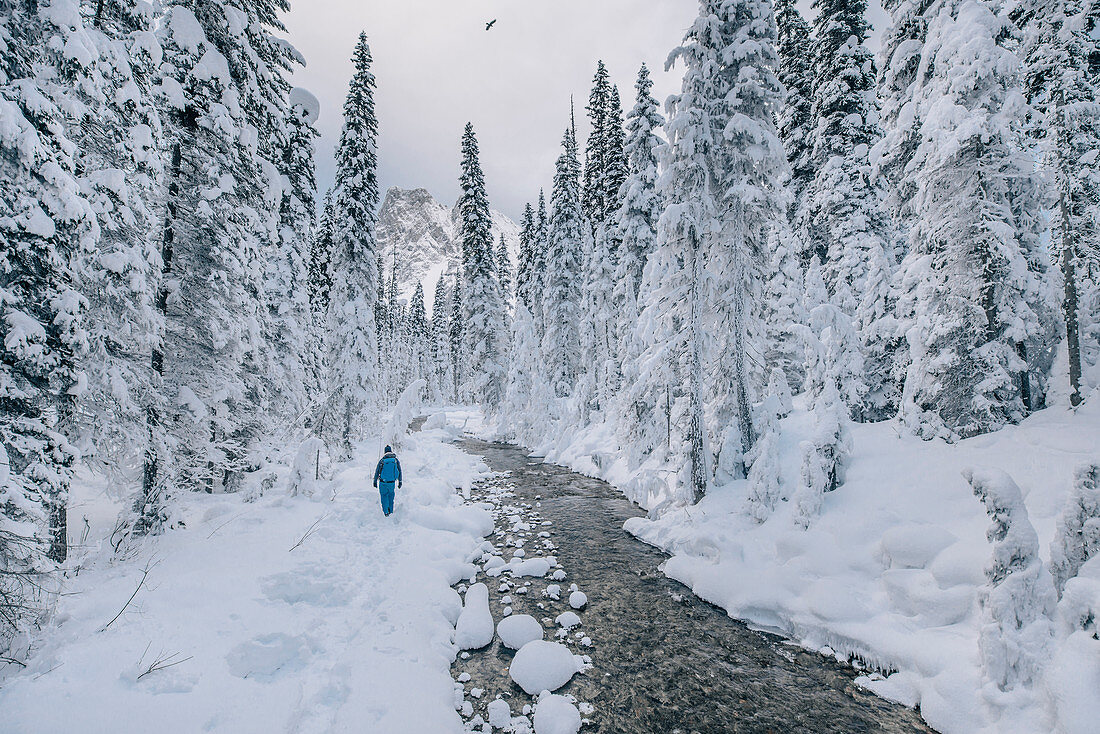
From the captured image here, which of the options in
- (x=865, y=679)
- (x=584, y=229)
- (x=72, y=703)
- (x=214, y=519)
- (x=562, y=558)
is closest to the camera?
(x=72, y=703)

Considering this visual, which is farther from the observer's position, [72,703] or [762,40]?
[762,40]

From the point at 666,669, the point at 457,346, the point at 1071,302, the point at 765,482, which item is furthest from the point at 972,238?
the point at 457,346

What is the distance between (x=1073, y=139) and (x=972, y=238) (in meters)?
3.79

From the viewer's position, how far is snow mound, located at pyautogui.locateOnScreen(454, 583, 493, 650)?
23.5 ft

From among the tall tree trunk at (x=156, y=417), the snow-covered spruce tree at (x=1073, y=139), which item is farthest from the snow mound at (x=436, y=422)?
the snow-covered spruce tree at (x=1073, y=139)

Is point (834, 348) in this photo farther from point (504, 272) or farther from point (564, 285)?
point (504, 272)

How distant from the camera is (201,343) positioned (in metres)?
9.88

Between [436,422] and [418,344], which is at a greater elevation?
[418,344]

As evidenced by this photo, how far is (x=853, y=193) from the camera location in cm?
1551

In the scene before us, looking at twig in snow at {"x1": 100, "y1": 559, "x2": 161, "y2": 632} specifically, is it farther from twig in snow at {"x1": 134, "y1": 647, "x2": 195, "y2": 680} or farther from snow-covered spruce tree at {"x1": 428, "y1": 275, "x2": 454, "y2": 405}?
snow-covered spruce tree at {"x1": 428, "y1": 275, "x2": 454, "y2": 405}

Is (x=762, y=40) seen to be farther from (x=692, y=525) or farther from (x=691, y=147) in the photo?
(x=692, y=525)

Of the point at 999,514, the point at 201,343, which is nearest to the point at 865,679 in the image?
the point at 999,514

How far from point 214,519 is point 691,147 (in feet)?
49.3

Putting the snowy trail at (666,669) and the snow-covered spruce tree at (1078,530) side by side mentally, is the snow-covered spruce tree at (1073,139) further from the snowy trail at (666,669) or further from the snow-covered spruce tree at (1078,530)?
the snowy trail at (666,669)
